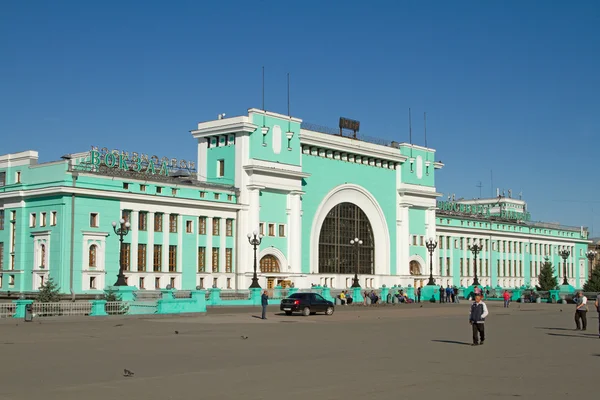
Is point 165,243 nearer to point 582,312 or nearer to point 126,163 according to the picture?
point 126,163

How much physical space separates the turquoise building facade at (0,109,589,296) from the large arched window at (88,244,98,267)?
0.26 feet

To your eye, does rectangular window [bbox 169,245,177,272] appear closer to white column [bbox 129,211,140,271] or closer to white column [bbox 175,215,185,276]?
white column [bbox 175,215,185,276]

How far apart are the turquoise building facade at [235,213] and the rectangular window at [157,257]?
130mm

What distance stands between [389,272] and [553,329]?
182ft

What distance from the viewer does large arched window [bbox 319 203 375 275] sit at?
276 feet

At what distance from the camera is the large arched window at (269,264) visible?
7562 centimetres

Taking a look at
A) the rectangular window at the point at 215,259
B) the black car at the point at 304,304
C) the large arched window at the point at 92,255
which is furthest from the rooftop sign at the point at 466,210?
the black car at the point at 304,304

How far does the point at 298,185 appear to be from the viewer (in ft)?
259

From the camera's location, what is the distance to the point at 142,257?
2611 inches

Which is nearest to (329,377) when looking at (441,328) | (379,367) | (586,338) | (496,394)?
(379,367)

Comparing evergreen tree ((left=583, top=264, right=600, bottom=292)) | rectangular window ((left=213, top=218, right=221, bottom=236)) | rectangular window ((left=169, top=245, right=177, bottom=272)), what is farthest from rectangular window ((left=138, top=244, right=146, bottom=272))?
evergreen tree ((left=583, top=264, right=600, bottom=292))

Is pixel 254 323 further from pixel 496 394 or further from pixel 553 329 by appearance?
pixel 496 394

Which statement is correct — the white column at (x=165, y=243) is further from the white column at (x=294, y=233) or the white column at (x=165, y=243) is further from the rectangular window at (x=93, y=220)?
the white column at (x=294, y=233)

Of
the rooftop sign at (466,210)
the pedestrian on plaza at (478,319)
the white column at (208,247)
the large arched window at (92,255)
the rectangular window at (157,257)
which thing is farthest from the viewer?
the rooftop sign at (466,210)
